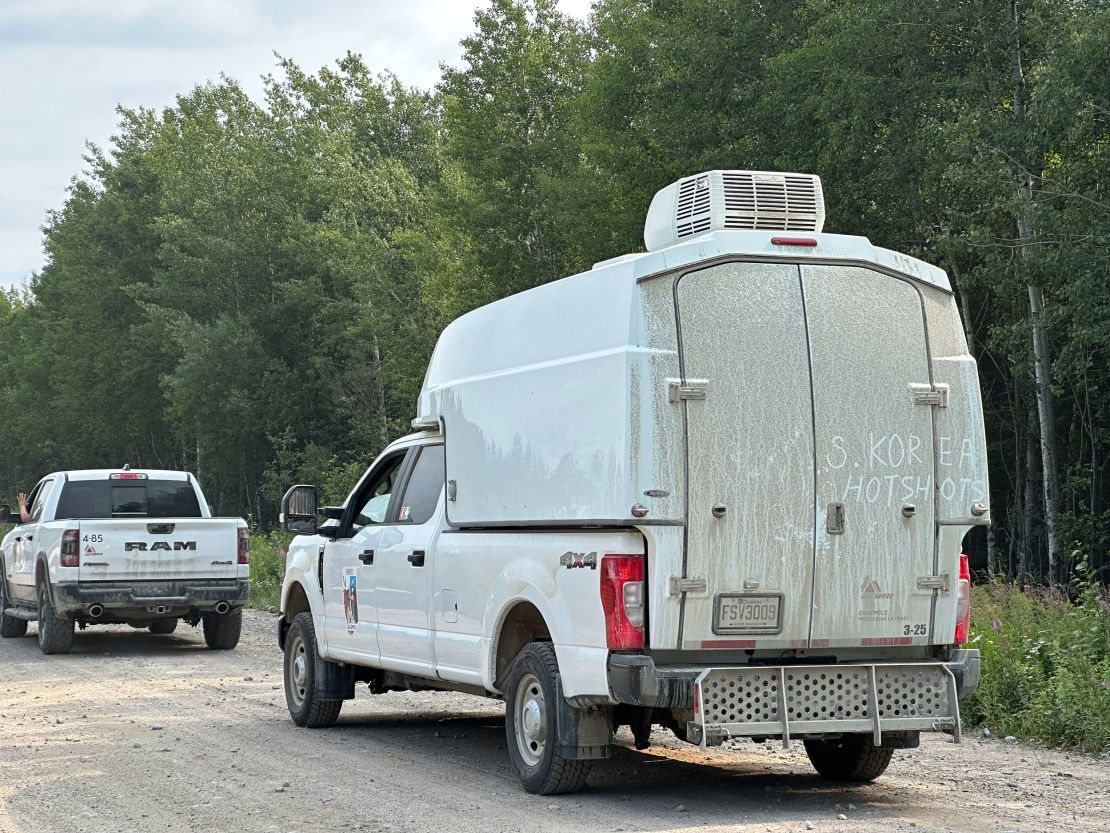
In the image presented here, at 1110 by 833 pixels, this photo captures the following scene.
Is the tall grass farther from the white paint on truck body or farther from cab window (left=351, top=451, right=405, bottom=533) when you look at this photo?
cab window (left=351, top=451, right=405, bottom=533)

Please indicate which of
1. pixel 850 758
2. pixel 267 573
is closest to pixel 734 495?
pixel 850 758

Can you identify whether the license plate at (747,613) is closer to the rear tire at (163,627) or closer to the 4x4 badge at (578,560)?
the 4x4 badge at (578,560)

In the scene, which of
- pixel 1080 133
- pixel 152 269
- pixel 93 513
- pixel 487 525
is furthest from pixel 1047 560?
pixel 152 269

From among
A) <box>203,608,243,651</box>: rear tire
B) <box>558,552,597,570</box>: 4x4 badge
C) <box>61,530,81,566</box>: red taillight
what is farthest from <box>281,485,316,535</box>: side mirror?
<box>203,608,243,651</box>: rear tire

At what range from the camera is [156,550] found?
1700 cm

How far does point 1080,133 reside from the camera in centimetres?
2391

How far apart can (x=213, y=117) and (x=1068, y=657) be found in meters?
62.6

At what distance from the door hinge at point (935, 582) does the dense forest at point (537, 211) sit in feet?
49.4

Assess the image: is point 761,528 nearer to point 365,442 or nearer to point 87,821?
point 87,821

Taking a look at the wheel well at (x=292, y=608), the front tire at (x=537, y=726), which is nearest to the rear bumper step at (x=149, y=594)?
the wheel well at (x=292, y=608)

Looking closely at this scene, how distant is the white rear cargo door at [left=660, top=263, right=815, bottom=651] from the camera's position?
24.3 feet

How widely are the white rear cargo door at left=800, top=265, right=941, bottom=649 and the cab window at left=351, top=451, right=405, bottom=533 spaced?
358 centimetres

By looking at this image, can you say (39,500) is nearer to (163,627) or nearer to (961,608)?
(163,627)

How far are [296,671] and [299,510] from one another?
1.62 meters
